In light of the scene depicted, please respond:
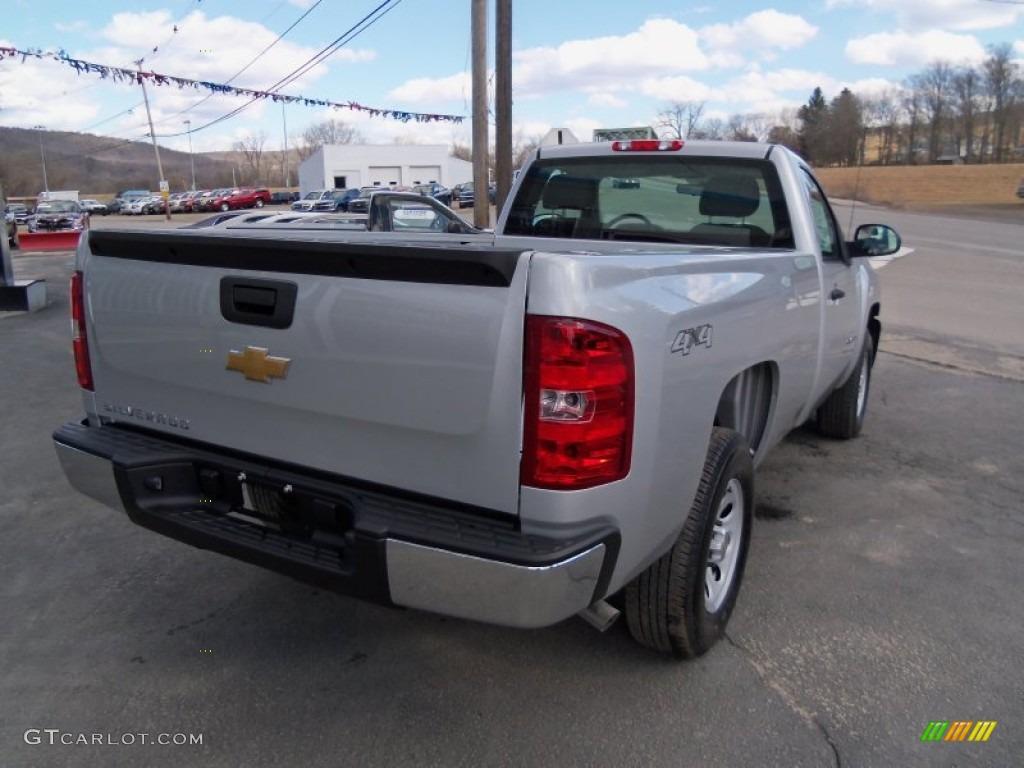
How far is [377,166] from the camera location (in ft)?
253

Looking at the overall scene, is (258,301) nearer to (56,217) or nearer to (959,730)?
(959,730)

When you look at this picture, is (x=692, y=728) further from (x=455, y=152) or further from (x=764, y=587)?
(x=455, y=152)

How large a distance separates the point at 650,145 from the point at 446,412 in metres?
2.83

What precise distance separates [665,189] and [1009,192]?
61549mm

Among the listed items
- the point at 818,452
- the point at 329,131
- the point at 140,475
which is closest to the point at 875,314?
the point at 818,452

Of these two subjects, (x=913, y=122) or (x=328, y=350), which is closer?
(x=328, y=350)

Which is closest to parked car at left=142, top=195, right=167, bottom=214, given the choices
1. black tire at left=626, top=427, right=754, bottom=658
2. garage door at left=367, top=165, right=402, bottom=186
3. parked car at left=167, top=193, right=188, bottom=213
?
parked car at left=167, top=193, right=188, bottom=213

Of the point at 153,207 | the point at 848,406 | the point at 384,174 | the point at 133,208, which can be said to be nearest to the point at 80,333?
the point at 848,406

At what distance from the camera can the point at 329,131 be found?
375 ft

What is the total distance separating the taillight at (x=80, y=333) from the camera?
3061 millimetres

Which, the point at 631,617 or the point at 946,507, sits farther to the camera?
the point at 946,507

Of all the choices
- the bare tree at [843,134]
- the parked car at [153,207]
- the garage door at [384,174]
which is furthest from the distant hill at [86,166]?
the bare tree at [843,134]

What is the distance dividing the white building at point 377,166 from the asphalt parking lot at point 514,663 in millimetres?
71299

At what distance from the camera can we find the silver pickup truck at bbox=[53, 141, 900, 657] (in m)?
2.11
